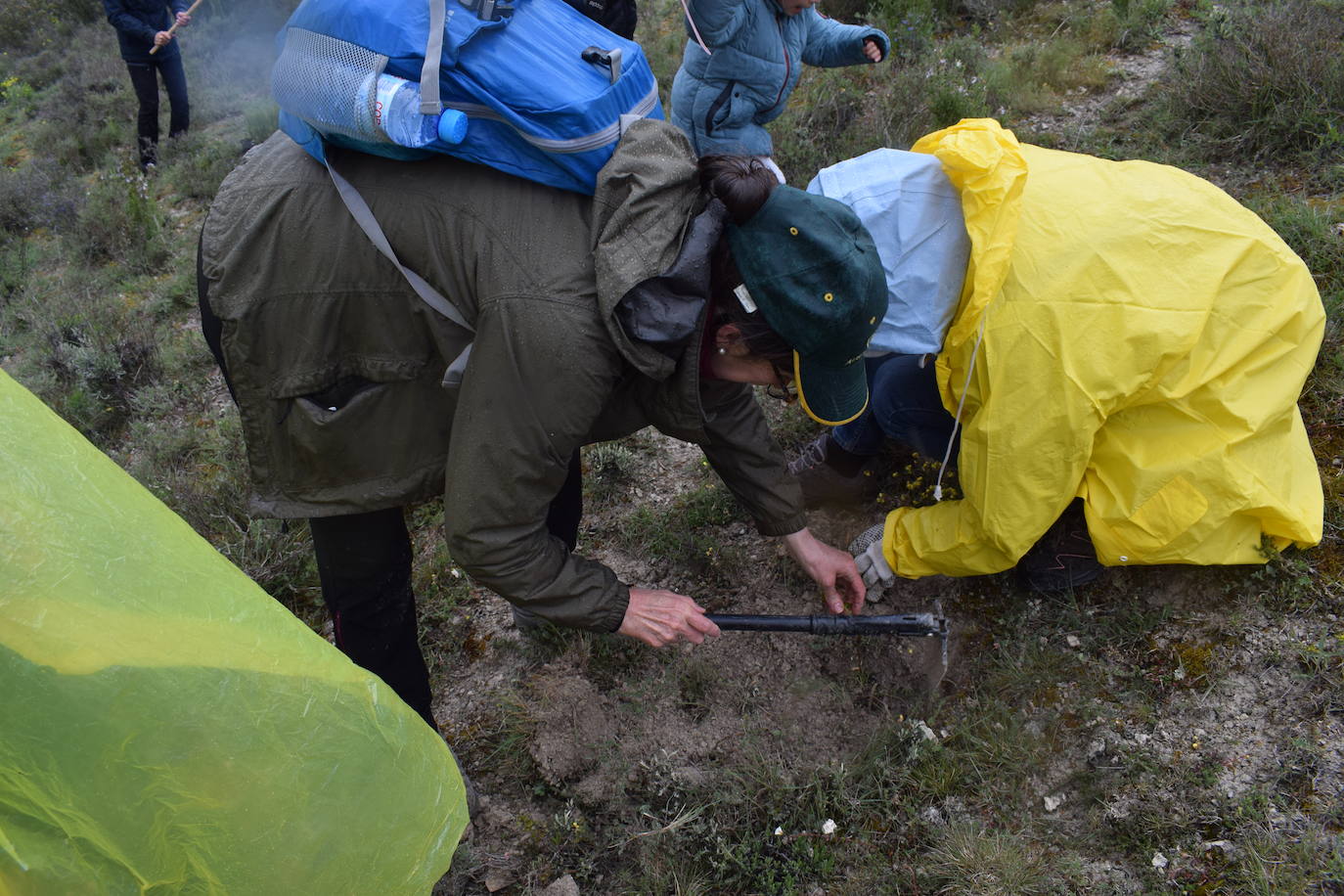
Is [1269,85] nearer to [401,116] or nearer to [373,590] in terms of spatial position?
[401,116]

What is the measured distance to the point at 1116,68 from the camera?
4.34m

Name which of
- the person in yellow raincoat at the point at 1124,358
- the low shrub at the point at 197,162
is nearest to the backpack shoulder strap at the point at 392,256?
the person in yellow raincoat at the point at 1124,358

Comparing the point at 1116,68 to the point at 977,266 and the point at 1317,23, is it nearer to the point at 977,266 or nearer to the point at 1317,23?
the point at 1317,23

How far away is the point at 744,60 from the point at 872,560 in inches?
85.1

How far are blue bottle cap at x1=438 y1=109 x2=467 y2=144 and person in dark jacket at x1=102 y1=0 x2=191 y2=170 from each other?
6754 mm

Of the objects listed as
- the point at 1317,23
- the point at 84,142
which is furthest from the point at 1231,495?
the point at 84,142

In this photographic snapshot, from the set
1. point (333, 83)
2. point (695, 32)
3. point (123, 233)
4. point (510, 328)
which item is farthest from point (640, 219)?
point (123, 233)

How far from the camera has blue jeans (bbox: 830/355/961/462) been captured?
2578mm

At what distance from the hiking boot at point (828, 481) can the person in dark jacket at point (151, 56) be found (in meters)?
6.44

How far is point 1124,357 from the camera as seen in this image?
76.0 inches

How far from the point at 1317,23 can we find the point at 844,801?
3697 mm

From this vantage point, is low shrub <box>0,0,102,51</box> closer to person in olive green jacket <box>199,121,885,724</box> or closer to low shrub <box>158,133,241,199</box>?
low shrub <box>158,133,241,199</box>

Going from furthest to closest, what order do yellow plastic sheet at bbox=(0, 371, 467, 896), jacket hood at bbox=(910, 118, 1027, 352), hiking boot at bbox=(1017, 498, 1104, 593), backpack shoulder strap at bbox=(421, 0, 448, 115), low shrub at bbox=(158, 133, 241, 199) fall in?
1. low shrub at bbox=(158, 133, 241, 199)
2. hiking boot at bbox=(1017, 498, 1104, 593)
3. jacket hood at bbox=(910, 118, 1027, 352)
4. backpack shoulder strap at bbox=(421, 0, 448, 115)
5. yellow plastic sheet at bbox=(0, 371, 467, 896)

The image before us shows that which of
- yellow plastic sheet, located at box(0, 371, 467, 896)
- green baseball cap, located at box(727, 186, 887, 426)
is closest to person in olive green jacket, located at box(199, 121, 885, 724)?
green baseball cap, located at box(727, 186, 887, 426)
